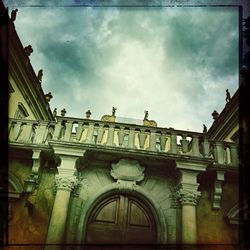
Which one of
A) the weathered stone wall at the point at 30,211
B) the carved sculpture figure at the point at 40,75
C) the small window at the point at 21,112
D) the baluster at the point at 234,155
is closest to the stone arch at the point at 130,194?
the weathered stone wall at the point at 30,211

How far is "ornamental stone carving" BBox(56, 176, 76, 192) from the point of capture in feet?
22.5

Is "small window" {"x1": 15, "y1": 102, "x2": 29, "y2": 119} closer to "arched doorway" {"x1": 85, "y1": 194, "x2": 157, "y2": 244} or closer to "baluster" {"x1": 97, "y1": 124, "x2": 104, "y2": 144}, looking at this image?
"baluster" {"x1": 97, "y1": 124, "x2": 104, "y2": 144}

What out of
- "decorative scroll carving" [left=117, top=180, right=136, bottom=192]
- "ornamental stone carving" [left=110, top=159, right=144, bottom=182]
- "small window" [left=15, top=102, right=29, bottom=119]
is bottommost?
"decorative scroll carving" [left=117, top=180, right=136, bottom=192]

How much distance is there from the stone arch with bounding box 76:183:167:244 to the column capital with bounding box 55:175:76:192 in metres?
0.75

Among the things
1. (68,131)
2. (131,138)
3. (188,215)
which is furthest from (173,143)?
(68,131)

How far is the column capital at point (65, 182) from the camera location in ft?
22.5

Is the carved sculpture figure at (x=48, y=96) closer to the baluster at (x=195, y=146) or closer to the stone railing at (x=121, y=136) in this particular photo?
the stone railing at (x=121, y=136)

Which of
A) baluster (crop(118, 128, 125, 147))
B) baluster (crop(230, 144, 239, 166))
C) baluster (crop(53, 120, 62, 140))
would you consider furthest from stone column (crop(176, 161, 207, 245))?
baluster (crop(53, 120, 62, 140))

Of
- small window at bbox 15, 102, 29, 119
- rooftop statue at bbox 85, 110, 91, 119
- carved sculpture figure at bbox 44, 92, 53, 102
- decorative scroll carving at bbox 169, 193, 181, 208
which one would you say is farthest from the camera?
rooftop statue at bbox 85, 110, 91, 119

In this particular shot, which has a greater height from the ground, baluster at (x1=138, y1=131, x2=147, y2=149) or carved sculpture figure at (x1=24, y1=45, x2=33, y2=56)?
carved sculpture figure at (x1=24, y1=45, x2=33, y2=56)

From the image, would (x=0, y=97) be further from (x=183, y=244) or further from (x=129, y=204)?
(x=183, y=244)

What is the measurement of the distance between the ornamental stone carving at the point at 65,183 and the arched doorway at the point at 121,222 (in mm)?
1080

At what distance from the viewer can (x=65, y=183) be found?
A: 22.6 feet

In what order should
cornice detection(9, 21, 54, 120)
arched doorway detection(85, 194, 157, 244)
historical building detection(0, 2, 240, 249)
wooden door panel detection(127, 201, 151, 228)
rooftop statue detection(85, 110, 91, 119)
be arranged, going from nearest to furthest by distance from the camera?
historical building detection(0, 2, 240, 249) → arched doorway detection(85, 194, 157, 244) → wooden door panel detection(127, 201, 151, 228) → cornice detection(9, 21, 54, 120) → rooftop statue detection(85, 110, 91, 119)
